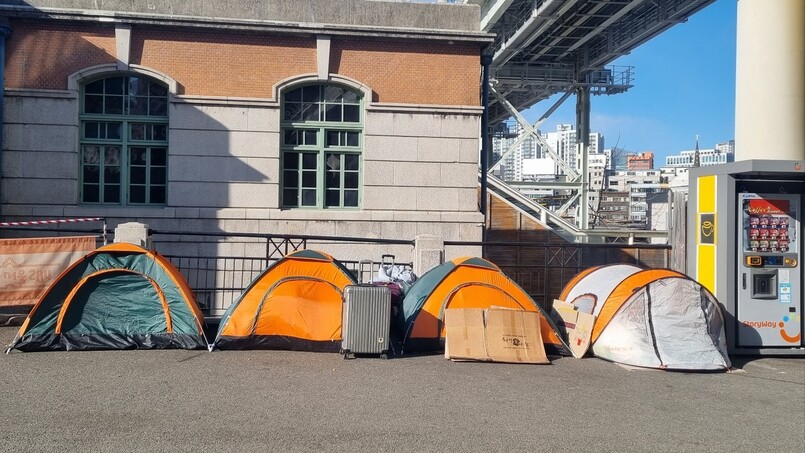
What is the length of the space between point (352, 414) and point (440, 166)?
9821 mm

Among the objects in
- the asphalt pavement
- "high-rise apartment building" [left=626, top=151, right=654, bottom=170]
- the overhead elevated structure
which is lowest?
the asphalt pavement

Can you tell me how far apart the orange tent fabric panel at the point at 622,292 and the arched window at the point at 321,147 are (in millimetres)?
7342

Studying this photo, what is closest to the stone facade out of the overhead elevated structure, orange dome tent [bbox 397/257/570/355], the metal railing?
the metal railing

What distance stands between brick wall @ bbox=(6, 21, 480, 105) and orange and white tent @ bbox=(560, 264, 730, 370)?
7457mm

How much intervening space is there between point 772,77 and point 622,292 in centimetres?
505

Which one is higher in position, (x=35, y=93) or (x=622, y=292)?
(x=35, y=93)

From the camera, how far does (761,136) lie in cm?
1168

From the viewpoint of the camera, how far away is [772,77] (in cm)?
1150

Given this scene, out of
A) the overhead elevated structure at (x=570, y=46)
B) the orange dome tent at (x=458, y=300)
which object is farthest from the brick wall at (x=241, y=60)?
the overhead elevated structure at (x=570, y=46)

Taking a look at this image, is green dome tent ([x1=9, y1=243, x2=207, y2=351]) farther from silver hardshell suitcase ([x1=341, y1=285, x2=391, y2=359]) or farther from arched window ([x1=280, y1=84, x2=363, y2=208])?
arched window ([x1=280, y1=84, x2=363, y2=208])

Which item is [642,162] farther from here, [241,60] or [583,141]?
[241,60]

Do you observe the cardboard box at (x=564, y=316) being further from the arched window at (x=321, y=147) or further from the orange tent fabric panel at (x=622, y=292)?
the arched window at (x=321, y=147)

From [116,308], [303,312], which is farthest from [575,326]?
[116,308]

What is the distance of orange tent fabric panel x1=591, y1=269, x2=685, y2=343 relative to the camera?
31.7 feet
